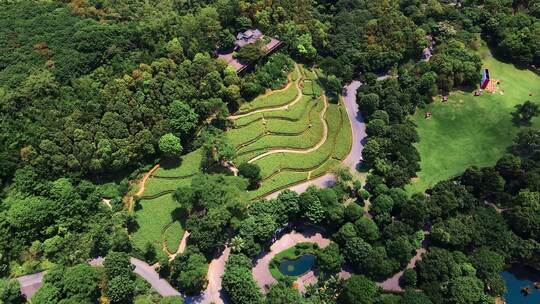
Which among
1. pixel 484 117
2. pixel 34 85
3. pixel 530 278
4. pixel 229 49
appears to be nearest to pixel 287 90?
pixel 229 49

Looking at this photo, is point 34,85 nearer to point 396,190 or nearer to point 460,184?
point 396,190

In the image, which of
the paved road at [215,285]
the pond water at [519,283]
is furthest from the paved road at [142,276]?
the pond water at [519,283]

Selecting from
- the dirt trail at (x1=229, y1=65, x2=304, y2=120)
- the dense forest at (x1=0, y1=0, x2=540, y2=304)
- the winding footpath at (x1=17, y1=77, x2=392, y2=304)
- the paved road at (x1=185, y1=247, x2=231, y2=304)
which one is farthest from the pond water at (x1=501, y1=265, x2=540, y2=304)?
the dirt trail at (x1=229, y1=65, x2=304, y2=120)

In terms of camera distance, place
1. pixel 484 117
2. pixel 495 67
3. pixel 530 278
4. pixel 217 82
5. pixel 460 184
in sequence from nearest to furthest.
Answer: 1. pixel 530 278
2. pixel 460 184
3. pixel 217 82
4. pixel 484 117
5. pixel 495 67

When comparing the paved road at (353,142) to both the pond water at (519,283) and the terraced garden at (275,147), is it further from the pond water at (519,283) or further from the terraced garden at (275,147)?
the pond water at (519,283)

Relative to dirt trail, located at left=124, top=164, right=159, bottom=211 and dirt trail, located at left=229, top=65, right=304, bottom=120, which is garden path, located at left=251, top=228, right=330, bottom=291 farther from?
dirt trail, located at left=229, top=65, right=304, bottom=120
